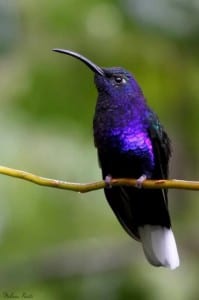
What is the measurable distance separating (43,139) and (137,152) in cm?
91

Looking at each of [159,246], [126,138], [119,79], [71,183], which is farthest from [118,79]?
[71,183]

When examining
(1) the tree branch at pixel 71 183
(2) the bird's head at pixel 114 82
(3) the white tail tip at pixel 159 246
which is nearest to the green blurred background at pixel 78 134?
(3) the white tail tip at pixel 159 246

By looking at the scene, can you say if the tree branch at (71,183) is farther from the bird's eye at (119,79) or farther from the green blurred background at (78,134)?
the green blurred background at (78,134)

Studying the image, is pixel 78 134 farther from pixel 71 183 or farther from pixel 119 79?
pixel 71 183

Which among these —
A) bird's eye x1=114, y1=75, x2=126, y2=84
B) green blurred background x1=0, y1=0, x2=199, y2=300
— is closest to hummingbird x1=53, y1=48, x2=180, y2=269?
bird's eye x1=114, y1=75, x2=126, y2=84

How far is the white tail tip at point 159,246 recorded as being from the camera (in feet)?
11.9

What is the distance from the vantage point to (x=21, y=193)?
4336 millimetres

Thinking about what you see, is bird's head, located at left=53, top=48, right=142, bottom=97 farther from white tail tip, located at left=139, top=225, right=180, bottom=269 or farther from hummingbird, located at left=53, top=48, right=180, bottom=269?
white tail tip, located at left=139, top=225, right=180, bottom=269

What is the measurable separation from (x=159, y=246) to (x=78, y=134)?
2.73 feet

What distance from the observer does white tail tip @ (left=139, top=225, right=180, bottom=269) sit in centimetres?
363

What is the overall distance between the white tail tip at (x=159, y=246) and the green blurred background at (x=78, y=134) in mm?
425

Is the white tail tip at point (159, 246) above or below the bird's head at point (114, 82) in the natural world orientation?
below

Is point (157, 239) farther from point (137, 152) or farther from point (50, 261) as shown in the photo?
point (50, 261)

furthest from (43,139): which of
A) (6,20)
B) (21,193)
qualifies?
(6,20)
